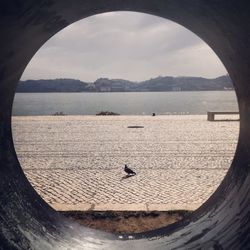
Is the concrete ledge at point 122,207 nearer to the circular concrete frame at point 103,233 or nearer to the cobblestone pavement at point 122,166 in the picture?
the cobblestone pavement at point 122,166

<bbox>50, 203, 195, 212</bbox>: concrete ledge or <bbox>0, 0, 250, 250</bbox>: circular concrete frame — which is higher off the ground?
<bbox>0, 0, 250, 250</bbox>: circular concrete frame

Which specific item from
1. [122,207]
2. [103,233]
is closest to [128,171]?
[122,207]

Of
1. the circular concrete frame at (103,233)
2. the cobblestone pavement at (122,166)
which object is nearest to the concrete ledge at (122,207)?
the cobblestone pavement at (122,166)

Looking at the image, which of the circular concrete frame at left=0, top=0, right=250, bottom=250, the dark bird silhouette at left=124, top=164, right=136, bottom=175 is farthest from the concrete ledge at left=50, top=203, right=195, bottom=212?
the dark bird silhouette at left=124, top=164, right=136, bottom=175

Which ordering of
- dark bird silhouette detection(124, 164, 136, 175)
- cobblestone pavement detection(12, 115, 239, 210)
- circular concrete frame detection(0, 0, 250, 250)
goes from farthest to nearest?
1. dark bird silhouette detection(124, 164, 136, 175)
2. cobblestone pavement detection(12, 115, 239, 210)
3. circular concrete frame detection(0, 0, 250, 250)

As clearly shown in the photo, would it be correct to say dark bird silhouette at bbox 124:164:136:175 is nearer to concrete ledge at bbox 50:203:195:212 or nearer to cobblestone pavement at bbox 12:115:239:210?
cobblestone pavement at bbox 12:115:239:210

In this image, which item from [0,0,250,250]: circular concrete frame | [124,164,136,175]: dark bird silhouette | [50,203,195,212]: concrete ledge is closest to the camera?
[0,0,250,250]: circular concrete frame
